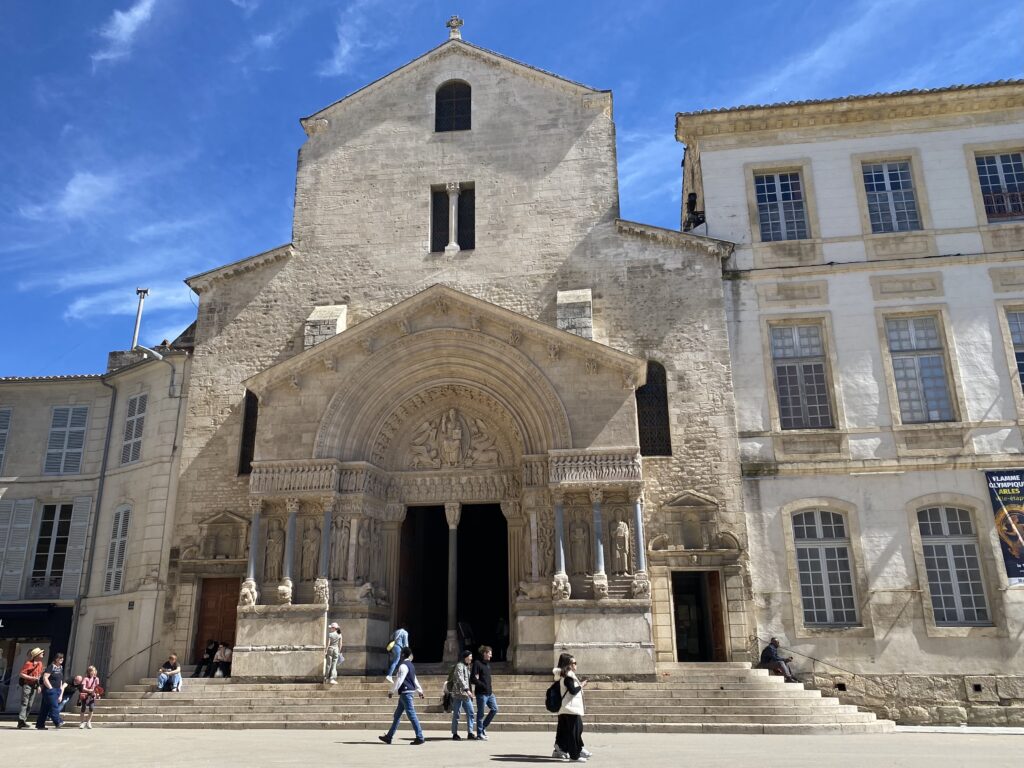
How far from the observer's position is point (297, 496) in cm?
1645

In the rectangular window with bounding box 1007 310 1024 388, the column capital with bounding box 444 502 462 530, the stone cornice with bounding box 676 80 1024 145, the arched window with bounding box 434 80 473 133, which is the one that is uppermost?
the arched window with bounding box 434 80 473 133

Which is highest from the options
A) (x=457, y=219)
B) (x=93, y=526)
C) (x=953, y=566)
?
(x=457, y=219)

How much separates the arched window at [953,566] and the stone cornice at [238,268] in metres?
14.5

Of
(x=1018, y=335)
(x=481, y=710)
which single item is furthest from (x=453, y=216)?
(x=1018, y=335)

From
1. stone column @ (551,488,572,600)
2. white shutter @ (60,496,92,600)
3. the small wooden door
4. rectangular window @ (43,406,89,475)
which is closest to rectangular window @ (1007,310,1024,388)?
stone column @ (551,488,572,600)

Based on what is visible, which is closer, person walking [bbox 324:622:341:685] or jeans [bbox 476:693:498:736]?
jeans [bbox 476:693:498:736]

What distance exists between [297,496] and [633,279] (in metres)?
8.29

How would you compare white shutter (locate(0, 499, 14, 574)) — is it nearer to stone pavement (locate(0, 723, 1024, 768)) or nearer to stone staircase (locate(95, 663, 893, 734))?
stone staircase (locate(95, 663, 893, 734))

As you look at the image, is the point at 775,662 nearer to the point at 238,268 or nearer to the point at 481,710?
the point at 481,710

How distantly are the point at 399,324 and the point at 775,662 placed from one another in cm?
953

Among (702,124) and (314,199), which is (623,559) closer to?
(702,124)

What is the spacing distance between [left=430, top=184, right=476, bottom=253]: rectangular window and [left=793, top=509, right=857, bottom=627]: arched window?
9.38 meters

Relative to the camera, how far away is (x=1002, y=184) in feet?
59.6

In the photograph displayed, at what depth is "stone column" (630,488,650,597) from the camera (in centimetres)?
1512
